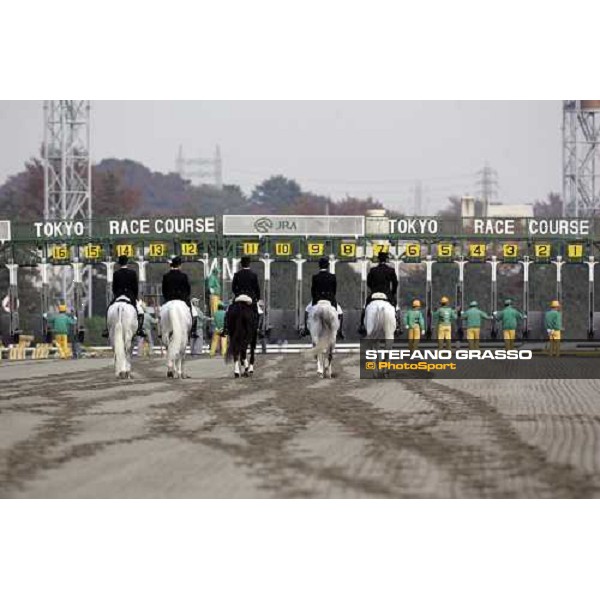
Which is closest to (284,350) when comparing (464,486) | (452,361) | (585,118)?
(452,361)

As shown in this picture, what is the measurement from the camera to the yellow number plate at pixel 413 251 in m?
67.1

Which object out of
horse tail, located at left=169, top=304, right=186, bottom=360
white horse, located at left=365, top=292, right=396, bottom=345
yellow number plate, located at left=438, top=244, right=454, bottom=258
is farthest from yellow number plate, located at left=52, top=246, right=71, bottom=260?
white horse, located at left=365, top=292, right=396, bottom=345

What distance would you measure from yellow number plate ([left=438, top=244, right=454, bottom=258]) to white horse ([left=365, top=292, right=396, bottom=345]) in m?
35.5

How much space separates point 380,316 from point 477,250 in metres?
35.6

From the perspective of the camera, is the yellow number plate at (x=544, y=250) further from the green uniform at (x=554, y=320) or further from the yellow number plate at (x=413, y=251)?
the green uniform at (x=554, y=320)

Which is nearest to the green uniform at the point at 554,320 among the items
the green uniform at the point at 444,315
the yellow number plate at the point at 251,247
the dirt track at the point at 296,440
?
the green uniform at the point at 444,315

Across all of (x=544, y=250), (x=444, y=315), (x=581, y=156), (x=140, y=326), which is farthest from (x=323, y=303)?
(x=581, y=156)

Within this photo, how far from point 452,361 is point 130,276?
17.6m

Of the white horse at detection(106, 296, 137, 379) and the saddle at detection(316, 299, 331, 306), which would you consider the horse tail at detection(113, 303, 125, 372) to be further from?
the saddle at detection(316, 299, 331, 306)

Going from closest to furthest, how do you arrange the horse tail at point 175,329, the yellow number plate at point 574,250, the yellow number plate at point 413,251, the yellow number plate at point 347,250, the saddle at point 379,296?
the horse tail at point 175,329 → the saddle at point 379,296 → the yellow number plate at point 347,250 → the yellow number plate at point 413,251 → the yellow number plate at point 574,250

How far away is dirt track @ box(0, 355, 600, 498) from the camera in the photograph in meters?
14.6

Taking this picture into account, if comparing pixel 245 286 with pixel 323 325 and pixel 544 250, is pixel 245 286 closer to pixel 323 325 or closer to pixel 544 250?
pixel 323 325

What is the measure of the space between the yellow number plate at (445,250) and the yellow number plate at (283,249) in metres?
6.30

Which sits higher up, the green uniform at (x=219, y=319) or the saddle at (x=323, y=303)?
the saddle at (x=323, y=303)
